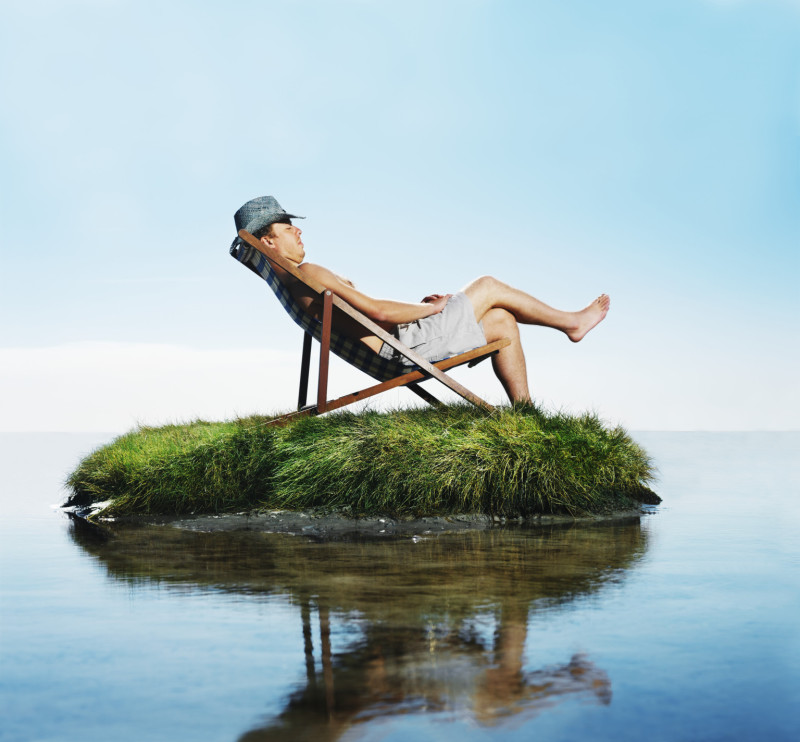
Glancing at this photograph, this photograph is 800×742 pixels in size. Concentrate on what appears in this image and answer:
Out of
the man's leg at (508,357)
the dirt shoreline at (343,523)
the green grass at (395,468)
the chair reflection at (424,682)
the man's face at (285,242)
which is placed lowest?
the chair reflection at (424,682)

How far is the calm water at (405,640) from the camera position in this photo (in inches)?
63.1

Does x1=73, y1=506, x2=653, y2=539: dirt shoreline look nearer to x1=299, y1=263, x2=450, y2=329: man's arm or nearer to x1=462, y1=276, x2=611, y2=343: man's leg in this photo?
x1=299, y1=263, x2=450, y2=329: man's arm

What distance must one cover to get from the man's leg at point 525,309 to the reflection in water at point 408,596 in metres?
2.12

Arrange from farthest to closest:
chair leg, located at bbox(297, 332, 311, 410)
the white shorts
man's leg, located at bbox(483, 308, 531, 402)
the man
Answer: chair leg, located at bbox(297, 332, 311, 410)
man's leg, located at bbox(483, 308, 531, 402)
the white shorts
the man

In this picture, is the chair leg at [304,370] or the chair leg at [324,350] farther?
the chair leg at [304,370]

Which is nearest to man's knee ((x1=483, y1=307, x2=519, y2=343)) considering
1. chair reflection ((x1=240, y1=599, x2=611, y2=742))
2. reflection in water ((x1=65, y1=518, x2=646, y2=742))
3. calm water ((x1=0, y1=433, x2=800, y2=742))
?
reflection in water ((x1=65, y1=518, x2=646, y2=742))

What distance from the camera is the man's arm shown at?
18.3 ft

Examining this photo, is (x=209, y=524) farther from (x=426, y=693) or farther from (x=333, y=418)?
(x=426, y=693)

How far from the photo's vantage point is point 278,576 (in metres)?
3.01

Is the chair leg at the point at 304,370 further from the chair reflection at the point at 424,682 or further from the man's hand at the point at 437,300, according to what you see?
the chair reflection at the point at 424,682

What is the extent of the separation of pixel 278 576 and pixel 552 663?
138 centimetres

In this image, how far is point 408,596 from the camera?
2611 millimetres

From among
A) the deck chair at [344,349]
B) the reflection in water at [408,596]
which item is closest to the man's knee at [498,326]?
the deck chair at [344,349]

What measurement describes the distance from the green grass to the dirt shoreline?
0.24 feet
